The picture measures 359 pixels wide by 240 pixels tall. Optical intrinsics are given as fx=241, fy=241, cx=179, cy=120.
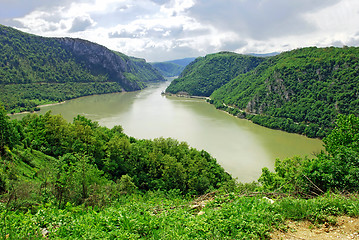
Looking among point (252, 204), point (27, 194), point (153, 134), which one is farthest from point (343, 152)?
point (153, 134)

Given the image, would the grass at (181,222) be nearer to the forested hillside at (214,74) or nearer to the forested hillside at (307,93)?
the forested hillside at (307,93)

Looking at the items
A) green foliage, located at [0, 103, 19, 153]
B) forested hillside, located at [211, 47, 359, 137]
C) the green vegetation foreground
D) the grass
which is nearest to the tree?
green foliage, located at [0, 103, 19, 153]

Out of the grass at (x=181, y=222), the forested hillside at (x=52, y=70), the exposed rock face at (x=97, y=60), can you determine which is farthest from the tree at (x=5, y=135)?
the exposed rock face at (x=97, y=60)

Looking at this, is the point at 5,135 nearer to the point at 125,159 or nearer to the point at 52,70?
the point at 125,159

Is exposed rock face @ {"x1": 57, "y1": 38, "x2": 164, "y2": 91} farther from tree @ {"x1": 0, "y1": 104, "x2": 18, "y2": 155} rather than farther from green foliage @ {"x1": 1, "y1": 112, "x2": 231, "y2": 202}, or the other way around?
tree @ {"x1": 0, "y1": 104, "x2": 18, "y2": 155}

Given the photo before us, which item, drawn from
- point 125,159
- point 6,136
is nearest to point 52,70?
point 6,136

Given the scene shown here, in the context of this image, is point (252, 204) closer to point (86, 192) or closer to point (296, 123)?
point (86, 192)
